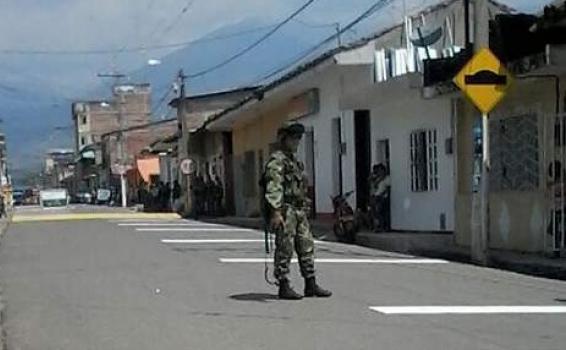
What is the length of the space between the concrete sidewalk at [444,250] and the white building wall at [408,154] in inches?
27.0

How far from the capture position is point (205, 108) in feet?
220

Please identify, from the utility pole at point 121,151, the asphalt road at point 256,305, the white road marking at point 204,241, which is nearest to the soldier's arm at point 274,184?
the asphalt road at point 256,305

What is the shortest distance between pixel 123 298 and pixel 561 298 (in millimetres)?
5138

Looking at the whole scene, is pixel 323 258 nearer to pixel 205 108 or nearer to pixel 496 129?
pixel 496 129

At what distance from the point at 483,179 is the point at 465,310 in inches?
259

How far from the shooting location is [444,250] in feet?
66.6

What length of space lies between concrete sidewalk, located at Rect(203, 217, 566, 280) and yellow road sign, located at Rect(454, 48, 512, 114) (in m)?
2.45

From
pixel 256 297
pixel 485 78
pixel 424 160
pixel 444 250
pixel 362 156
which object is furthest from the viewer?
pixel 362 156

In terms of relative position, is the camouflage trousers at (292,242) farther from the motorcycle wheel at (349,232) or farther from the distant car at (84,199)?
the distant car at (84,199)

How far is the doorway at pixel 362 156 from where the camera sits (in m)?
30.2

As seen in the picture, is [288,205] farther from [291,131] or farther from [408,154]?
[408,154]

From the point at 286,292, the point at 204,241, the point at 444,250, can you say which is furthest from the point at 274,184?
the point at 204,241

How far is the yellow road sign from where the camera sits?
58.2ft

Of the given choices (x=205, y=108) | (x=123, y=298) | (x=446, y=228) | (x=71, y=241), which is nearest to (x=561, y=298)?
(x=123, y=298)
